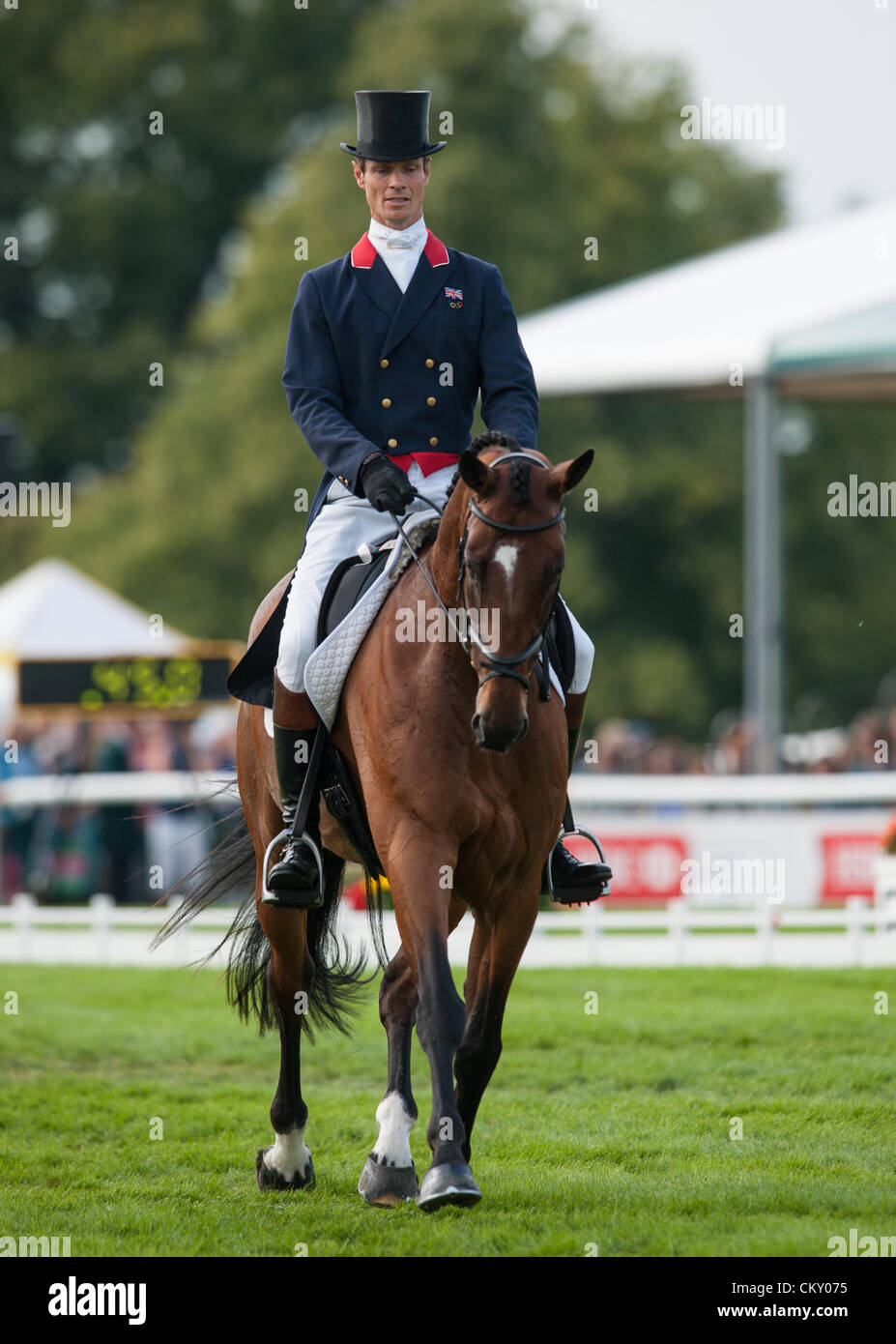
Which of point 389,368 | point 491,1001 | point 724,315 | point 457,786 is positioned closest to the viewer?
point 457,786

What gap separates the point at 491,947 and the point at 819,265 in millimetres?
17372

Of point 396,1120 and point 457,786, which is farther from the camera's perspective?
point 396,1120

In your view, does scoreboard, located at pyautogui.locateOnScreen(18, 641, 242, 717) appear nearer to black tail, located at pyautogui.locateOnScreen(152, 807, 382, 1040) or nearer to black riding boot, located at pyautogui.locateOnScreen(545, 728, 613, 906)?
black tail, located at pyautogui.locateOnScreen(152, 807, 382, 1040)

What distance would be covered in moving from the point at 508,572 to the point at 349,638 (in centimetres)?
111

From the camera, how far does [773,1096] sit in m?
8.71

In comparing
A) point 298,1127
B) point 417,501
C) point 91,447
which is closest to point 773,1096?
point 298,1127

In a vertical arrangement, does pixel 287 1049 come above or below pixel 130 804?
below

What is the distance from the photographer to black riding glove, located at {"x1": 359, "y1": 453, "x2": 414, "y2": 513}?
661 centimetres

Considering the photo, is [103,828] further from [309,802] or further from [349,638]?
[349,638]

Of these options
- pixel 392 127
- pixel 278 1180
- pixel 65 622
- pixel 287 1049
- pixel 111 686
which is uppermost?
pixel 392 127

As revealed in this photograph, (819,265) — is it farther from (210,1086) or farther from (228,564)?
(228,564)

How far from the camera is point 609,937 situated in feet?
48.6

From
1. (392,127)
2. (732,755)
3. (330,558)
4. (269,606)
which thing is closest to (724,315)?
(732,755)

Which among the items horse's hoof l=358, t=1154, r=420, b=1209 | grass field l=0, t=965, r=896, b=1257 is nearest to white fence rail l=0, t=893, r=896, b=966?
grass field l=0, t=965, r=896, b=1257
